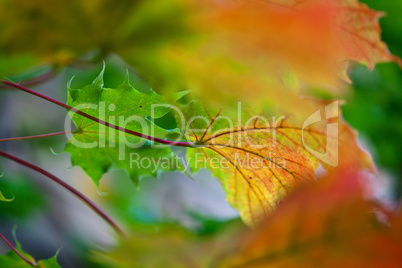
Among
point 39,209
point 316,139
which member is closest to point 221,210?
point 39,209

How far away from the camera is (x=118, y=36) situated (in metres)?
0.23

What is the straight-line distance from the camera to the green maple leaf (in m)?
0.44

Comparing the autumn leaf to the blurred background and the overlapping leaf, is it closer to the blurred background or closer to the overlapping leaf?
the overlapping leaf

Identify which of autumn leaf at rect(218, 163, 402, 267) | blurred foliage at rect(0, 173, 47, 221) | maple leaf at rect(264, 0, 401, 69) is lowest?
autumn leaf at rect(218, 163, 402, 267)

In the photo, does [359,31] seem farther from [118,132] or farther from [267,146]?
[118,132]

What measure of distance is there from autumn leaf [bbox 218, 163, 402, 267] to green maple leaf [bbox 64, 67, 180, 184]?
0.25 metres

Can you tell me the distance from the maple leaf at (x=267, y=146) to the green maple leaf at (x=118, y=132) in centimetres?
4

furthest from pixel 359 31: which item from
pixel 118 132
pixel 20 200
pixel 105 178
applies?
pixel 105 178

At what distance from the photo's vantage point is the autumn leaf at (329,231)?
0.60ft

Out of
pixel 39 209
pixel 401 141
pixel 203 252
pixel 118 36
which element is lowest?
pixel 401 141

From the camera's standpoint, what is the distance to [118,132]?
458 millimetres

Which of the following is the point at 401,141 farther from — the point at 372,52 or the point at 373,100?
the point at 372,52

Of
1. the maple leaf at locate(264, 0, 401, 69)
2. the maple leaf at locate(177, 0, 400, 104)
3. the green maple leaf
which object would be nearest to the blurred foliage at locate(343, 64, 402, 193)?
the maple leaf at locate(264, 0, 401, 69)

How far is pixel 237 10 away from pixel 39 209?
119cm
